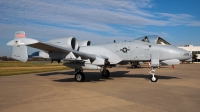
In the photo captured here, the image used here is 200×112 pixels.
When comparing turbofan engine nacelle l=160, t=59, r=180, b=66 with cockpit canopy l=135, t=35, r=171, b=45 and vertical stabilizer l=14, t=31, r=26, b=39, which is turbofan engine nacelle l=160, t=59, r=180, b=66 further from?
vertical stabilizer l=14, t=31, r=26, b=39

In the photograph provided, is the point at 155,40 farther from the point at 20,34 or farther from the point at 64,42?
the point at 20,34

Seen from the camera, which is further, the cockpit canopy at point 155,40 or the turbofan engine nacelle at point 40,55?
the turbofan engine nacelle at point 40,55

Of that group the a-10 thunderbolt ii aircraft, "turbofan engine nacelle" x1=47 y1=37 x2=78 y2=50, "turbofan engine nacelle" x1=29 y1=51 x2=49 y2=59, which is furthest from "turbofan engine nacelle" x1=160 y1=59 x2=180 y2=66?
"turbofan engine nacelle" x1=29 y1=51 x2=49 y2=59

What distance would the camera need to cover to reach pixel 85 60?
1134cm

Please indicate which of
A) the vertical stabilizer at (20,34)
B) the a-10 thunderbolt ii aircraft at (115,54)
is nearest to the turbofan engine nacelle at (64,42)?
the a-10 thunderbolt ii aircraft at (115,54)

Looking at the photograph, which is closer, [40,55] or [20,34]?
[20,34]

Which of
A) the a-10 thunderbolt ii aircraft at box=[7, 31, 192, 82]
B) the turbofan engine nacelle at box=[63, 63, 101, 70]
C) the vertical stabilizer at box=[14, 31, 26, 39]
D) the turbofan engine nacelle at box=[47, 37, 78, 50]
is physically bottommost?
the turbofan engine nacelle at box=[63, 63, 101, 70]

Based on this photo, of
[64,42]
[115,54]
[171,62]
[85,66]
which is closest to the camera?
[171,62]

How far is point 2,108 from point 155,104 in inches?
183

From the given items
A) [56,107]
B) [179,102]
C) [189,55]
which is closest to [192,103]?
[179,102]

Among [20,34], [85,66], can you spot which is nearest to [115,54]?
[85,66]

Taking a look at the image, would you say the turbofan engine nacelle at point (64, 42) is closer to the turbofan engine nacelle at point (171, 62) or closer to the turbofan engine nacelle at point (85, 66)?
the turbofan engine nacelle at point (85, 66)

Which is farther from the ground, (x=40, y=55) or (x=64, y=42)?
(x=64, y=42)

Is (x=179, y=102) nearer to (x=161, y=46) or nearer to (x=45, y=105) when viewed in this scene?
(x=45, y=105)
